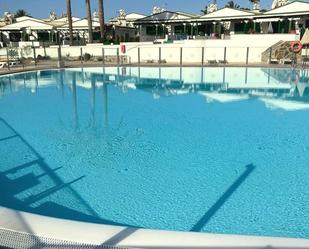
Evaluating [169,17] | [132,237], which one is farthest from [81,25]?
[132,237]

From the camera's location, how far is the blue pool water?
16.8 feet

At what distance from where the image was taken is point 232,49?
2527cm

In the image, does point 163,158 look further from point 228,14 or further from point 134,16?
point 134,16

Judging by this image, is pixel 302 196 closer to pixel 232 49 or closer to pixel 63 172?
pixel 63 172

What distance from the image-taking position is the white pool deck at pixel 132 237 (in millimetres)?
2764

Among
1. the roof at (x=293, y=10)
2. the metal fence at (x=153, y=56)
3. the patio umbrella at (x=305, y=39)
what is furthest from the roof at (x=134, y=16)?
the patio umbrella at (x=305, y=39)

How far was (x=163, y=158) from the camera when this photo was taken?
290 inches

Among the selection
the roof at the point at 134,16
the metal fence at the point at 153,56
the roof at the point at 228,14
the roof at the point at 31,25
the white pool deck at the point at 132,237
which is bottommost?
the white pool deck at the point at 132,237

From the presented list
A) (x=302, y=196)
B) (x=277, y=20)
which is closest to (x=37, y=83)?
(x=302, y=196)

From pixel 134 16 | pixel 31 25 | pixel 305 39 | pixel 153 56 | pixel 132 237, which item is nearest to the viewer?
pixel 132 237

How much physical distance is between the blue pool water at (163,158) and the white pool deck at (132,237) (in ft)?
6.15

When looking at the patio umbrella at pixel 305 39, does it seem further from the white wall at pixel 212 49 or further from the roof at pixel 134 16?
the roof at pixel 134 16

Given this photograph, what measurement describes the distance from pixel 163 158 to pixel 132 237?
454 centimetres

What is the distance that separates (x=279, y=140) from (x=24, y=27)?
31.0 meters
